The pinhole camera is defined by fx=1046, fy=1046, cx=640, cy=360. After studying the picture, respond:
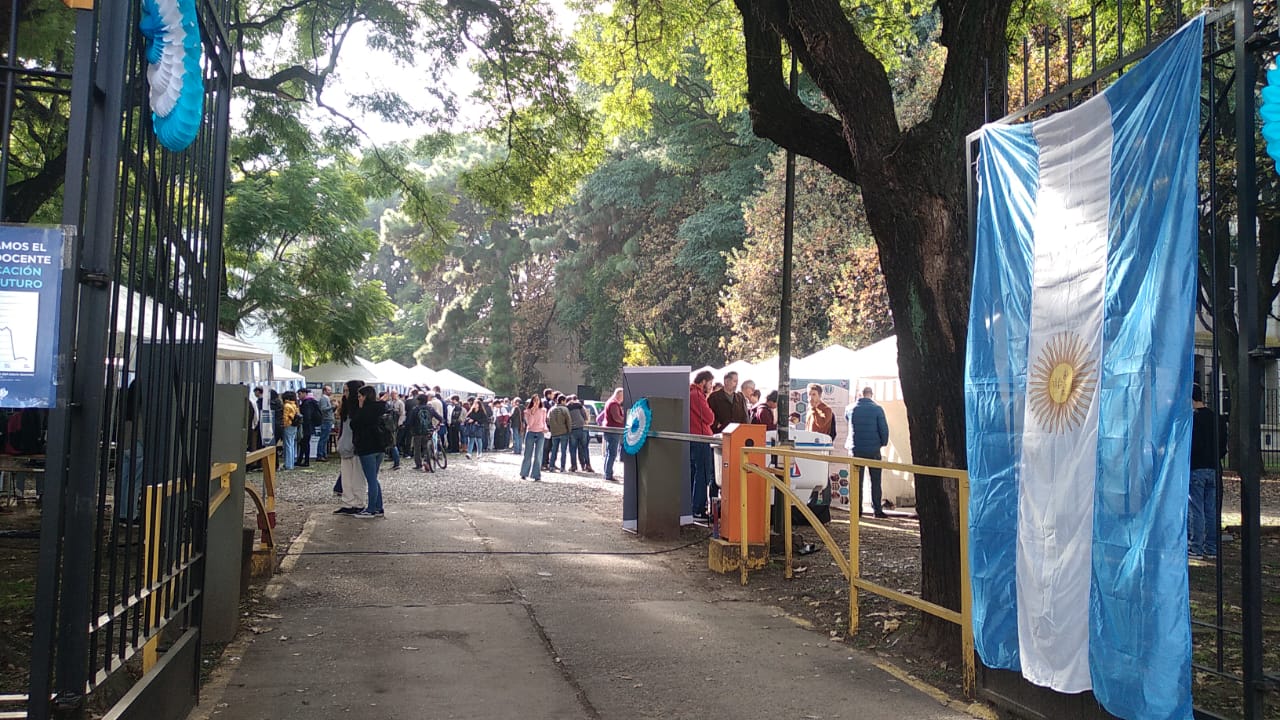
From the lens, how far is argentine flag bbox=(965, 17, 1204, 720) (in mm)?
4094

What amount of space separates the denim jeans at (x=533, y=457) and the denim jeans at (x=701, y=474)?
7.13 m

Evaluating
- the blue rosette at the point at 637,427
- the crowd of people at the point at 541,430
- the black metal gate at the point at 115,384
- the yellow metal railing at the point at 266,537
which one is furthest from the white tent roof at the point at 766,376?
the black metal gate at the point at 115,384

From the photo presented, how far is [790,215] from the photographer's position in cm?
1263

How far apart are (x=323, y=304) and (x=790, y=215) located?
14209 millimetres

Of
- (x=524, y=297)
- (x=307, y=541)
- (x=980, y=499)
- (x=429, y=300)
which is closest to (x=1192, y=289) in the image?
(x=980, y=499)

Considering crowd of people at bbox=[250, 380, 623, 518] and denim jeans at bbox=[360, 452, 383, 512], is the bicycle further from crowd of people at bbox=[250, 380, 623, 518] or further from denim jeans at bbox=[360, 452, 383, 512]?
denim jeans at bbox=[360, 452, 383, 512]

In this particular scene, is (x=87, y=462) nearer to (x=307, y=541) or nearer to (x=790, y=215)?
(x=307, y=541)

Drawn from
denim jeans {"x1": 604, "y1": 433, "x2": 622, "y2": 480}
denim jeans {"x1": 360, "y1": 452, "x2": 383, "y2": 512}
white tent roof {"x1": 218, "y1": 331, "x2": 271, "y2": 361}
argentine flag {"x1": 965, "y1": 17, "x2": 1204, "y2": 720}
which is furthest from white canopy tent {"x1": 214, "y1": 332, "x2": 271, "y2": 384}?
argentine flag {"x1": 965, "y1": 17, "x2": 1204, "y2": 720}

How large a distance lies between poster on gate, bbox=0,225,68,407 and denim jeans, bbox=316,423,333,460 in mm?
22994

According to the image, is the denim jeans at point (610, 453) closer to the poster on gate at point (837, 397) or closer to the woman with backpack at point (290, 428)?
the poster on gate at point (837, 397)

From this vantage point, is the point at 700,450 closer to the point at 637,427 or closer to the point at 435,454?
the point at 637,427

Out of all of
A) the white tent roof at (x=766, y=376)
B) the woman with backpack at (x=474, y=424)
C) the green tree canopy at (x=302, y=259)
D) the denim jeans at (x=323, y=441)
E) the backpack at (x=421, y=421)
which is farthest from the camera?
the woman with backpack at (x=474, y=424)

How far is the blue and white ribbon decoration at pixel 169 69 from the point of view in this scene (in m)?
3.93

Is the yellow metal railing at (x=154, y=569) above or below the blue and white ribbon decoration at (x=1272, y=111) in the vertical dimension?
below
